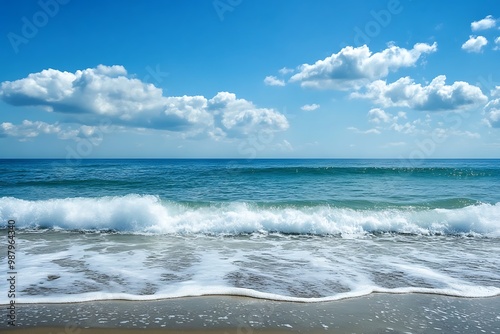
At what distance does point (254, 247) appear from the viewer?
32.1 feet

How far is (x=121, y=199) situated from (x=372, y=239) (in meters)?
11.0

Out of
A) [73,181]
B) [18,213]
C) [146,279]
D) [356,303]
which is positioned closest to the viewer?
[356,303]

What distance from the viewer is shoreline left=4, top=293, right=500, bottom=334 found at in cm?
452

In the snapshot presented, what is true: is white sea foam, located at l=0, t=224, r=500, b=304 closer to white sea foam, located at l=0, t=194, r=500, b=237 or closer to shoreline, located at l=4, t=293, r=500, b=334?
shoreline, located at l=4, t=293, r=500, b=334

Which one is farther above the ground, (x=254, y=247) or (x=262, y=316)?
(x=262, y=316)

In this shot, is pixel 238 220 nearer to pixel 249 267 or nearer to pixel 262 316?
pixel 249 267

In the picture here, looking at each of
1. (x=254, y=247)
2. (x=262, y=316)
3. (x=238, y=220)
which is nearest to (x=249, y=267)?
(x=254, y=247)

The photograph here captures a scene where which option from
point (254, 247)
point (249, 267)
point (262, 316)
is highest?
point (262, 316)

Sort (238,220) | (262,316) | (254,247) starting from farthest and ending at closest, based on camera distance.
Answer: (238,220), (254,247), (262,316)

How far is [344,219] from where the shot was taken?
43.1 ft

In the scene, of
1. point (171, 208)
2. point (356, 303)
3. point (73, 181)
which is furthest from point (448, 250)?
point (73, 181)

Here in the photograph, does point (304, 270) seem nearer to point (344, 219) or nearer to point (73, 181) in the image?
point (344, 219)

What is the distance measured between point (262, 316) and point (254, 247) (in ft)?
16.0

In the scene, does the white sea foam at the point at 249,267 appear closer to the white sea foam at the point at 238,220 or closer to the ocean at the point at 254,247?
the ocean at the point at 254,247
